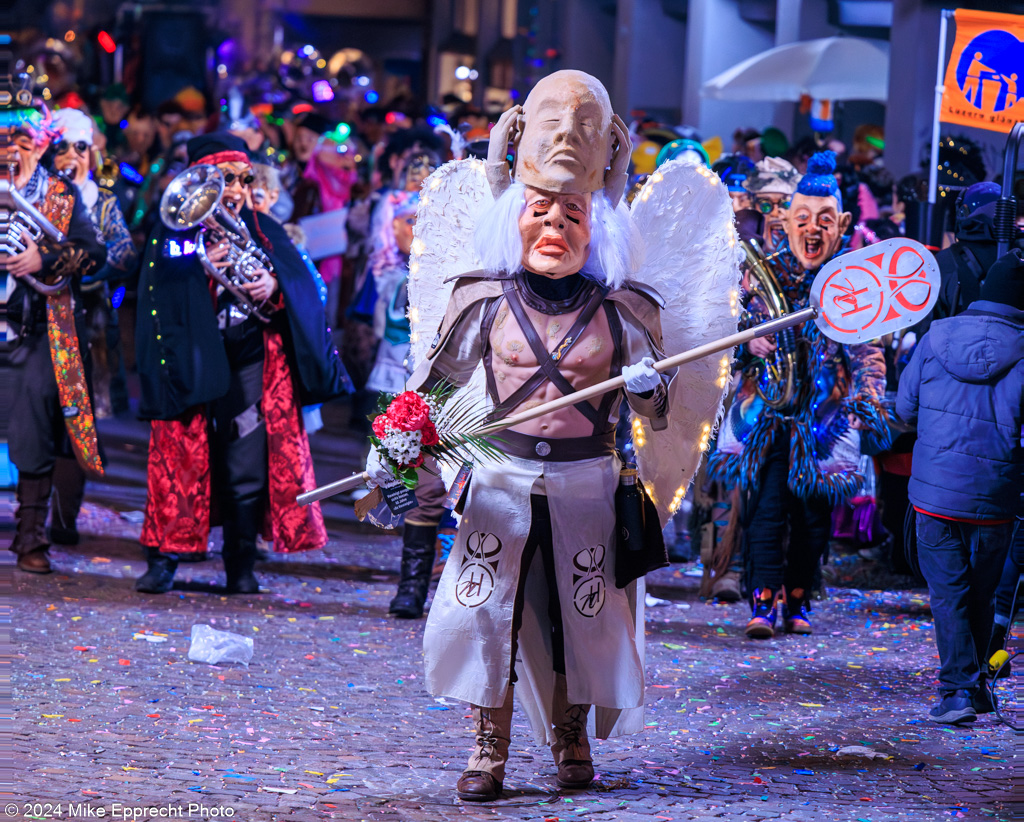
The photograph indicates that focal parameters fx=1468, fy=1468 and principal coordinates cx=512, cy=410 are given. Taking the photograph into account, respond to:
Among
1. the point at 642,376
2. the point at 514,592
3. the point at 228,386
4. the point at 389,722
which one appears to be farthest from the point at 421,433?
the point at 228,386

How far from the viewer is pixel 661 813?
4.50 m

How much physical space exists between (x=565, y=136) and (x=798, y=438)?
2.90m

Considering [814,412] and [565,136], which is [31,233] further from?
[814,412]

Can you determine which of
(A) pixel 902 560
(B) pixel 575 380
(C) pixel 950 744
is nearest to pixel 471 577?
(B) pixel 575 380

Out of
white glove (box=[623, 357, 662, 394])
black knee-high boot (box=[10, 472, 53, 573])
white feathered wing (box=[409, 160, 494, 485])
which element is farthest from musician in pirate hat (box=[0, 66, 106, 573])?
white glove (box=[623, 357, 662, 394])

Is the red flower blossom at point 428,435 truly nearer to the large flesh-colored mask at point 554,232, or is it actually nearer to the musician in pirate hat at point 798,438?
the large flesh-colored mask at point 554,232

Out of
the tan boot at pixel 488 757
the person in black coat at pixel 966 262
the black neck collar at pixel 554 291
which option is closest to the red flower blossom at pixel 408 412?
the black neck collar at pixel 554 291

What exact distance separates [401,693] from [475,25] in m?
32.8

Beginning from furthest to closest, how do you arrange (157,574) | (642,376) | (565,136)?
1. (157,574)
2. (565,136)
3. (642,376)

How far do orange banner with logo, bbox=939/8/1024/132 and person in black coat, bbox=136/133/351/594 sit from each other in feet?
11.5

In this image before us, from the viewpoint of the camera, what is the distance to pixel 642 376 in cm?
451

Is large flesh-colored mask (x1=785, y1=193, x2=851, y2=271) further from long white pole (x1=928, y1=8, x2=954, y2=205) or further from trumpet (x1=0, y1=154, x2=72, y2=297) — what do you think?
trumpet (x1=0, y1=154, x2=72, y2=297)

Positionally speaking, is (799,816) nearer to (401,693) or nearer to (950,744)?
(950,744)

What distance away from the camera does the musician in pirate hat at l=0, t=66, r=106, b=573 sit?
7555mm
